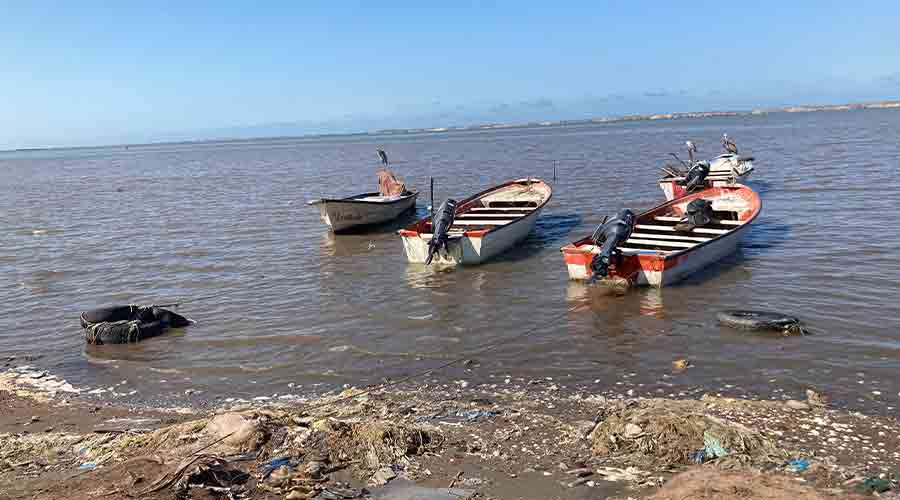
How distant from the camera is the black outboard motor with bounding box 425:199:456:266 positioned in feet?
47.5

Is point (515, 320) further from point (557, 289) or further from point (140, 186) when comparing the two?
point (140, 186)

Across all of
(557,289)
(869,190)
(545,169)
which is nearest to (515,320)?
(557,289)

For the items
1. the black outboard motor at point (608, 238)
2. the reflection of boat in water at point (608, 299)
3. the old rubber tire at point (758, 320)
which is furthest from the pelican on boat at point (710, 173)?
the old rubber tire at point (758, 320)

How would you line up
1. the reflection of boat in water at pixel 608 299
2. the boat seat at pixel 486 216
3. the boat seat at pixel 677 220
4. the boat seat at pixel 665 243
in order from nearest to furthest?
the reflection of boat in water at pixel 608 299 → the boat seat at pixel 665 243 → the boat seat at pixel 677 220 → the boat seat at pixel 486 216

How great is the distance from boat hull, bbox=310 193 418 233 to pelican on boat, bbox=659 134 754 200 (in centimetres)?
986

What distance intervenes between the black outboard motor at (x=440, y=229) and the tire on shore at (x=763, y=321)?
6487mm

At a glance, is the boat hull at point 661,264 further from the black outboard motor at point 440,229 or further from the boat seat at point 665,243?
the black outboard motor at point 440,229

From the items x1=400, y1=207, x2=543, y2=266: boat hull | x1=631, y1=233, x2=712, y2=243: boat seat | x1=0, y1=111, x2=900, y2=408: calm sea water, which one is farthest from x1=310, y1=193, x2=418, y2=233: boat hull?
x1=631, y1=233, x2=712, y2=243: boat seat

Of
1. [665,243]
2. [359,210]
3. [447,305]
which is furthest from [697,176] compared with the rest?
[447,305]

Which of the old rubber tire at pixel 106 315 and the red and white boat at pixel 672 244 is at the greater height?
the red and white boat at pixel 672 244

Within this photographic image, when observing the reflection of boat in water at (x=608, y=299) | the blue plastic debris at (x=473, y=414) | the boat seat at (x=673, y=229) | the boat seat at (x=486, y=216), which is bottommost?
the blue plastic debris at (x=473, y=414)

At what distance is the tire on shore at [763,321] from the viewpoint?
9.52 m

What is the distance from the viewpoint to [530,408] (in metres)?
7.43

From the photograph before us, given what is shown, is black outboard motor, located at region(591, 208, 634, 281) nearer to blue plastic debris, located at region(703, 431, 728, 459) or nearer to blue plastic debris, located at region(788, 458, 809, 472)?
blue plastic debris, located at region(703, 431, 728, 459)
